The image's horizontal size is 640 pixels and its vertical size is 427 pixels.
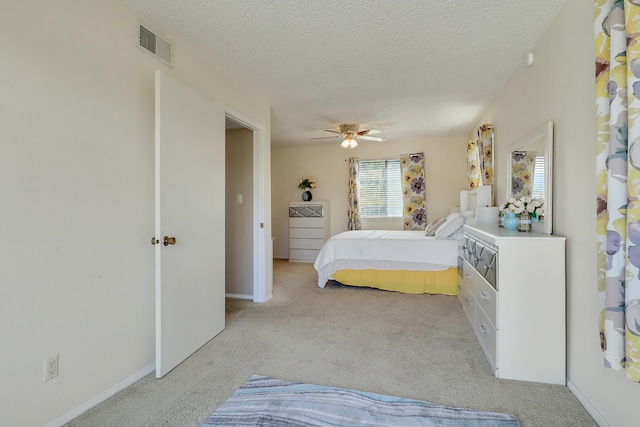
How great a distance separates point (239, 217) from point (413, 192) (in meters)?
3.58

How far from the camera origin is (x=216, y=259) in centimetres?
263

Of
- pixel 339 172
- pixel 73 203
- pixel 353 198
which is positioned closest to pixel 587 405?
pixel 73 203

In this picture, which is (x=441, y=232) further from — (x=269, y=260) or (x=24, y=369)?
(x=24, y=369)

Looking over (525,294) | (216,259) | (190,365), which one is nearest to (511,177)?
(525,294)

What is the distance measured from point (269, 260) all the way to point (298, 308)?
72 centimetres

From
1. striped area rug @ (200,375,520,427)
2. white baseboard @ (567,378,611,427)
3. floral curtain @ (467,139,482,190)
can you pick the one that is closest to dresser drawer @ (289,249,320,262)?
floral curtain @ (467,139,482,190)

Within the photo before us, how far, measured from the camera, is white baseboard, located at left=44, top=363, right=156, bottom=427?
5.01 ft

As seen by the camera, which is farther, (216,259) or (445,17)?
(216,259)

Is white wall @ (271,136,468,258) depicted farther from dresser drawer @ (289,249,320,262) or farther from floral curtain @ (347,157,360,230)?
dresser drawer @ (289,249,320,262)

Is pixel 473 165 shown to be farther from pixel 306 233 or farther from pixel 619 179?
pixel 619 179

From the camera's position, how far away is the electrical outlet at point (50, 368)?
1.47 meters

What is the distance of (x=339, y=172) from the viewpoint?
6.44 metres

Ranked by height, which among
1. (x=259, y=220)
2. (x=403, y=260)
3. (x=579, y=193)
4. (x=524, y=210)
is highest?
(x=579, y=193)

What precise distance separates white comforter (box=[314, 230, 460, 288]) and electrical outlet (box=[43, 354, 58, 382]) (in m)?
2.94
